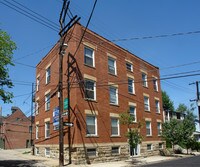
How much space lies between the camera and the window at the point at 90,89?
75.0 feet

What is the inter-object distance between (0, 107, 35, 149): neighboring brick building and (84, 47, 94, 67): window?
34.1 meters

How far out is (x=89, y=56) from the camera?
2422 centimetres

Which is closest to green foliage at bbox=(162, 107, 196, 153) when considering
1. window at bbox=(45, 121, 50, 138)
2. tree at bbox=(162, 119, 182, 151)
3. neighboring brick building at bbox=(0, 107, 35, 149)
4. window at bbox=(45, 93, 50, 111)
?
tree at bbox=(162, 119, 182, 151)

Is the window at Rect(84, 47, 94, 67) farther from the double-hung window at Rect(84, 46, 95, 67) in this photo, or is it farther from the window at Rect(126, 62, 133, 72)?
the window at Rect(126, 62, 133, 72)

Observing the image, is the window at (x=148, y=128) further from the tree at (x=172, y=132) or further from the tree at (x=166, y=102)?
the tree at (x=166, y=102)

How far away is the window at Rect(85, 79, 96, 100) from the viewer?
75.0 ft

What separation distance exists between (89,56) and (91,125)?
253 inches

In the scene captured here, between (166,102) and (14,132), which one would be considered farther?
(166,102)

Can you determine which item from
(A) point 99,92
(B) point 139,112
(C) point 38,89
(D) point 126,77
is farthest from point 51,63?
(B) point 139,112

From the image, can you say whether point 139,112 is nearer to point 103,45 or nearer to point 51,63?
point 103,45

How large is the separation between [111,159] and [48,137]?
6586 mm

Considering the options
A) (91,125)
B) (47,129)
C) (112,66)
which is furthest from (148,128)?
(47,129)

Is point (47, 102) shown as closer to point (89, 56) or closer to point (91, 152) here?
point (89, 56)

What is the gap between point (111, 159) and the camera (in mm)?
23172
